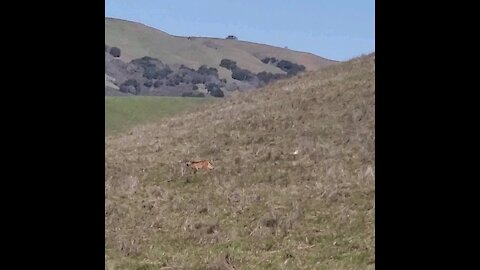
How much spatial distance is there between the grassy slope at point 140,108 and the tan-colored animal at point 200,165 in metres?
17.0

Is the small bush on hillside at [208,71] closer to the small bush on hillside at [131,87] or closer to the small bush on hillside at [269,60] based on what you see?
the small bush on hillside at [131,87]

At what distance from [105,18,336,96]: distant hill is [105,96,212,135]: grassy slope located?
40142 millimetres

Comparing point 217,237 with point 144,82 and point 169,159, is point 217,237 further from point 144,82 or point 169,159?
point 144,82

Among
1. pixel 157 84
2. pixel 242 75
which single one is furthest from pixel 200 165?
pixel 242 75

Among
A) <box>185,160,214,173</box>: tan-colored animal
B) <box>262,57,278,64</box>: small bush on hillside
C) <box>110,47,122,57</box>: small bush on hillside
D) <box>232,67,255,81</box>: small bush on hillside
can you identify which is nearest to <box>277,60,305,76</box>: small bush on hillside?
<box>262,57,278,64</box>: small bush on hillside

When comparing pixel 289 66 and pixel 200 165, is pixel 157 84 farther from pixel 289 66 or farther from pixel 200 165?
pixel 200 165

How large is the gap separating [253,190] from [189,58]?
107562 millimetres

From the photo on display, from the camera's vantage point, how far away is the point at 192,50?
124 metres

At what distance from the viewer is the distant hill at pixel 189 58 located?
297 feet

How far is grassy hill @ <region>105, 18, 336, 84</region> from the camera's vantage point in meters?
113

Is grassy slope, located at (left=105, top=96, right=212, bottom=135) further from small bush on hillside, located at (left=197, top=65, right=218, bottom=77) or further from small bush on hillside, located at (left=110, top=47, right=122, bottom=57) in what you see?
small bush on hillside, located at (left=110, top=47, right=122, bottom=57)

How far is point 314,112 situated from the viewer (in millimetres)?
19375
